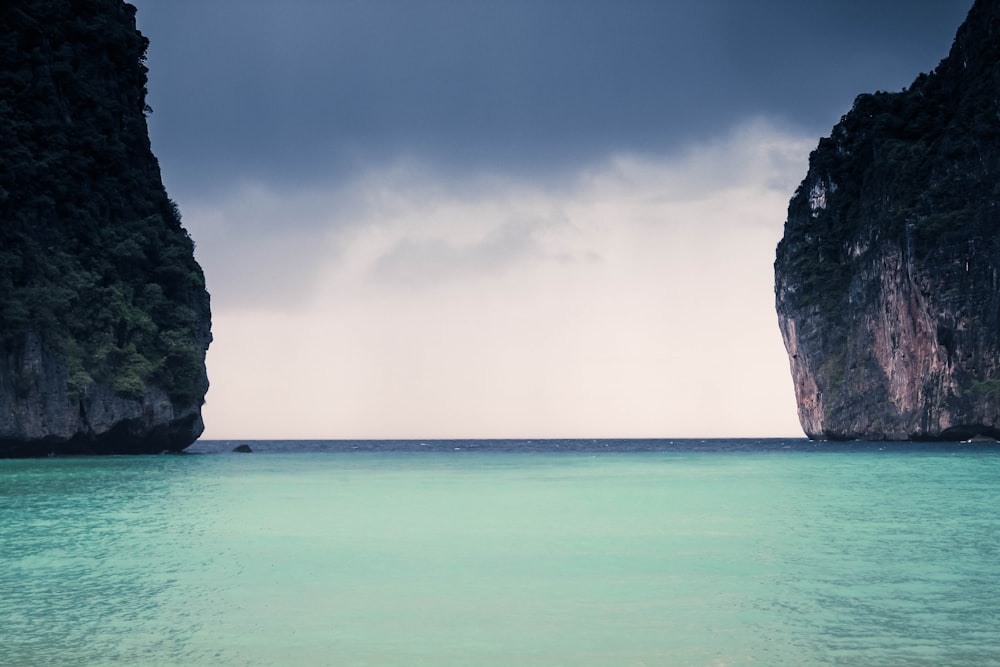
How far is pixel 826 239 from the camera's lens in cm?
9194

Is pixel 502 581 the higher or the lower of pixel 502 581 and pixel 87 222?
the lower

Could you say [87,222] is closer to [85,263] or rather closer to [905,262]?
[85,263]

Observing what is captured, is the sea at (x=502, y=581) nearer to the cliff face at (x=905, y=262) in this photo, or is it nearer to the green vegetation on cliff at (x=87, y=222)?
the green vegetation on cliff at (x=87, y=222)

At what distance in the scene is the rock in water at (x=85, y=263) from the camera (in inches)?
1709

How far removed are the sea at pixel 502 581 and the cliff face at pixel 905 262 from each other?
5083cm

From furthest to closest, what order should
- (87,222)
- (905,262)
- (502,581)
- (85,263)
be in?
(905,262), (87,222), (85,263), (502,581)

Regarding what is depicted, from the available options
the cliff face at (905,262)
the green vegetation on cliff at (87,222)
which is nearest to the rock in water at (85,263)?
the green vegetation on cliff at (87,222)

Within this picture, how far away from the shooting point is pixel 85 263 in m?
48.1

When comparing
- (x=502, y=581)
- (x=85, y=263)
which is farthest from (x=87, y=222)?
(x=502, y=581)

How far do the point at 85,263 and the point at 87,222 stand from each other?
255 cm

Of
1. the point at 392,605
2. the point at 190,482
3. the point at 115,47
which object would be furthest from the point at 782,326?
the point at 392,605

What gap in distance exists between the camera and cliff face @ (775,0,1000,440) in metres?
66.8

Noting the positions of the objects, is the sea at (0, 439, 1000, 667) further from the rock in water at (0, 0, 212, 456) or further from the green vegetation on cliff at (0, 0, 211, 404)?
→ the green vegetation on cliff at (0, 0, 211, 404)

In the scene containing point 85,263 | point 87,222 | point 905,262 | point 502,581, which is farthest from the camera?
point 905,262
